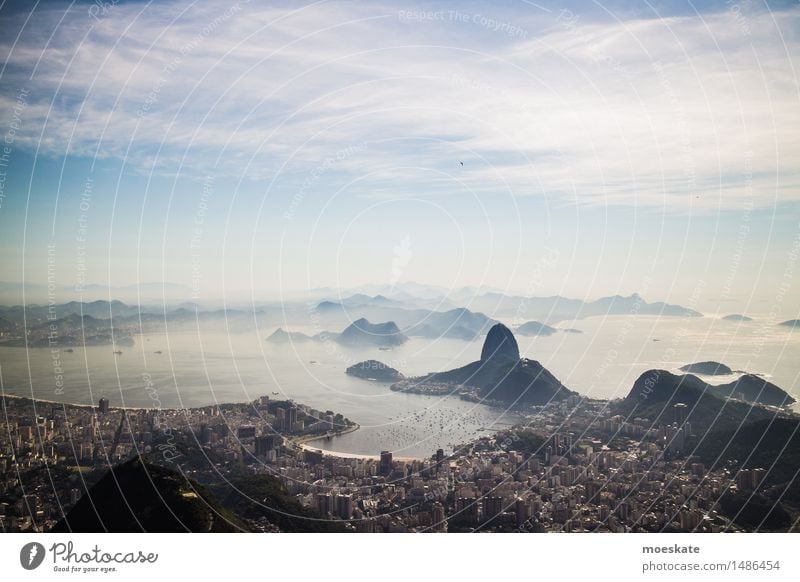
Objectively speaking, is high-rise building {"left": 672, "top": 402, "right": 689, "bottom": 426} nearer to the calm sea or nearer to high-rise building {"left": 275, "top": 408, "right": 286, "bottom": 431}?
the calm sea

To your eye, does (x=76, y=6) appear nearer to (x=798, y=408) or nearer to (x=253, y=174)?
(x=253, y=174)

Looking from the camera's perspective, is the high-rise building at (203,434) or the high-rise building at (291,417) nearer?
the high-rise building at (203,434)

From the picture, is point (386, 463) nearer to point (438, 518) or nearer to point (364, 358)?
point (438, 518)

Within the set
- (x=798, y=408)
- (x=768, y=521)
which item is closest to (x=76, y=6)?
(x=768, y=521)

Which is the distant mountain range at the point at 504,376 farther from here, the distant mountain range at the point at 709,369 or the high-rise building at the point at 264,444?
the high-rise building at the point at 264,444

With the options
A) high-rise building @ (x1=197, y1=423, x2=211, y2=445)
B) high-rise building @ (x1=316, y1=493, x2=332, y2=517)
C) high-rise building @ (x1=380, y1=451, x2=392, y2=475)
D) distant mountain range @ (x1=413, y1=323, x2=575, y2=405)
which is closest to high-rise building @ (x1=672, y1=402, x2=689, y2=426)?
distant mountain range @ (x1=413, y1=323, x2=575, y2=405)

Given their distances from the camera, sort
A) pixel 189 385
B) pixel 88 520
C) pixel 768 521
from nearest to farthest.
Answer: pixel 88 520 → pixel 768 521 → pixel 189 385

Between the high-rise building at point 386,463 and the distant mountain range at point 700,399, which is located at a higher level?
the distant mountain range at point 700,399

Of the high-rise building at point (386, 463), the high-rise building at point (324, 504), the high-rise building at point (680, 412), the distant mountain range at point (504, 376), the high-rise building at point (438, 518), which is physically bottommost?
the high-rise building at point (438, 518)

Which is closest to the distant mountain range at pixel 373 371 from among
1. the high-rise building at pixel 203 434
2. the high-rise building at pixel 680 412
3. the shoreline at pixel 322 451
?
the shoreline at pixel 322 451
